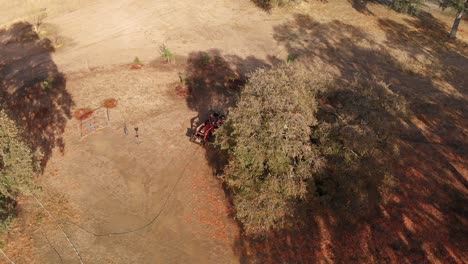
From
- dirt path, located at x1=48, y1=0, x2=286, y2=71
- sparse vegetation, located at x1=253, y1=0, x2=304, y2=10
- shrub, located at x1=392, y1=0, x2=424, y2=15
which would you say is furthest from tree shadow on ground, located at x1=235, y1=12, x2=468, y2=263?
sparse vegetation, located at x1=253, y1=0, x2=304, y2=10

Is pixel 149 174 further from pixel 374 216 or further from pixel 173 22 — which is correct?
pixel 173 22

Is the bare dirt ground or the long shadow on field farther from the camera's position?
the long shadow on field

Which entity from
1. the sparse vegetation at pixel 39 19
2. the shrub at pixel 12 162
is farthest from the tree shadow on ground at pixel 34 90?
the shrub at pixel 12 162

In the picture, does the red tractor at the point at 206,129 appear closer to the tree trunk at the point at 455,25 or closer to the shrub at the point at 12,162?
the shrub at the point at 12,162

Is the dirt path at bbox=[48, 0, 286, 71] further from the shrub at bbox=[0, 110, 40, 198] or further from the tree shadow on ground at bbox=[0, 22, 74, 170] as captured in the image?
the shrub at bbox=[0, 110, 40, 198]

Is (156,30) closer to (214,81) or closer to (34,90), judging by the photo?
(214,81)

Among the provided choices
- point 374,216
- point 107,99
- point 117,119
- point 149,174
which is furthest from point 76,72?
point 374,216
